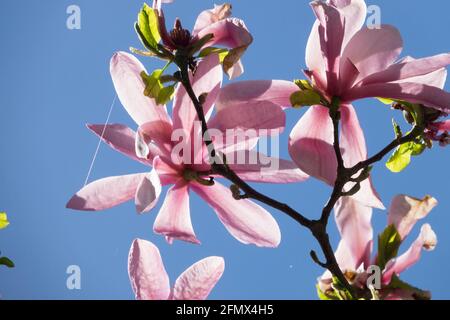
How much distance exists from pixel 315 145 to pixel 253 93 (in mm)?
97

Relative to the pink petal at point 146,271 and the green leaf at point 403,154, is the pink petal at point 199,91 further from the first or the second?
the green leaf at point 403,154

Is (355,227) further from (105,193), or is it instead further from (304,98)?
(105,193)

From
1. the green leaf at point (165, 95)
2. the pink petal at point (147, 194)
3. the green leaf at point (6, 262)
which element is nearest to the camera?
the pink petal at point (147, 194)

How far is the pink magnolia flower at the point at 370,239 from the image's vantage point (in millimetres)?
771

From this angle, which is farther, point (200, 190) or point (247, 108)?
point (200, 190)

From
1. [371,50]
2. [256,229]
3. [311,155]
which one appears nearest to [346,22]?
[371,50]

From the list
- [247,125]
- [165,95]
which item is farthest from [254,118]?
[165,95]

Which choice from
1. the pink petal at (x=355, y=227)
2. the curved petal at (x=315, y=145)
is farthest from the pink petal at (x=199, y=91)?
the pink petal at (x=355, y=227)

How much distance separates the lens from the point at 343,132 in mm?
749

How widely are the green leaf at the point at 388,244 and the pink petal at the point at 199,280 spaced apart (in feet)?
0.68

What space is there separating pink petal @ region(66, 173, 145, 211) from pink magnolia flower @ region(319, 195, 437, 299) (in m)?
0.27

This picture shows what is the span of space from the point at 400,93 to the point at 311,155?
Result: 0.12 m

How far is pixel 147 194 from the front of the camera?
0.62m
